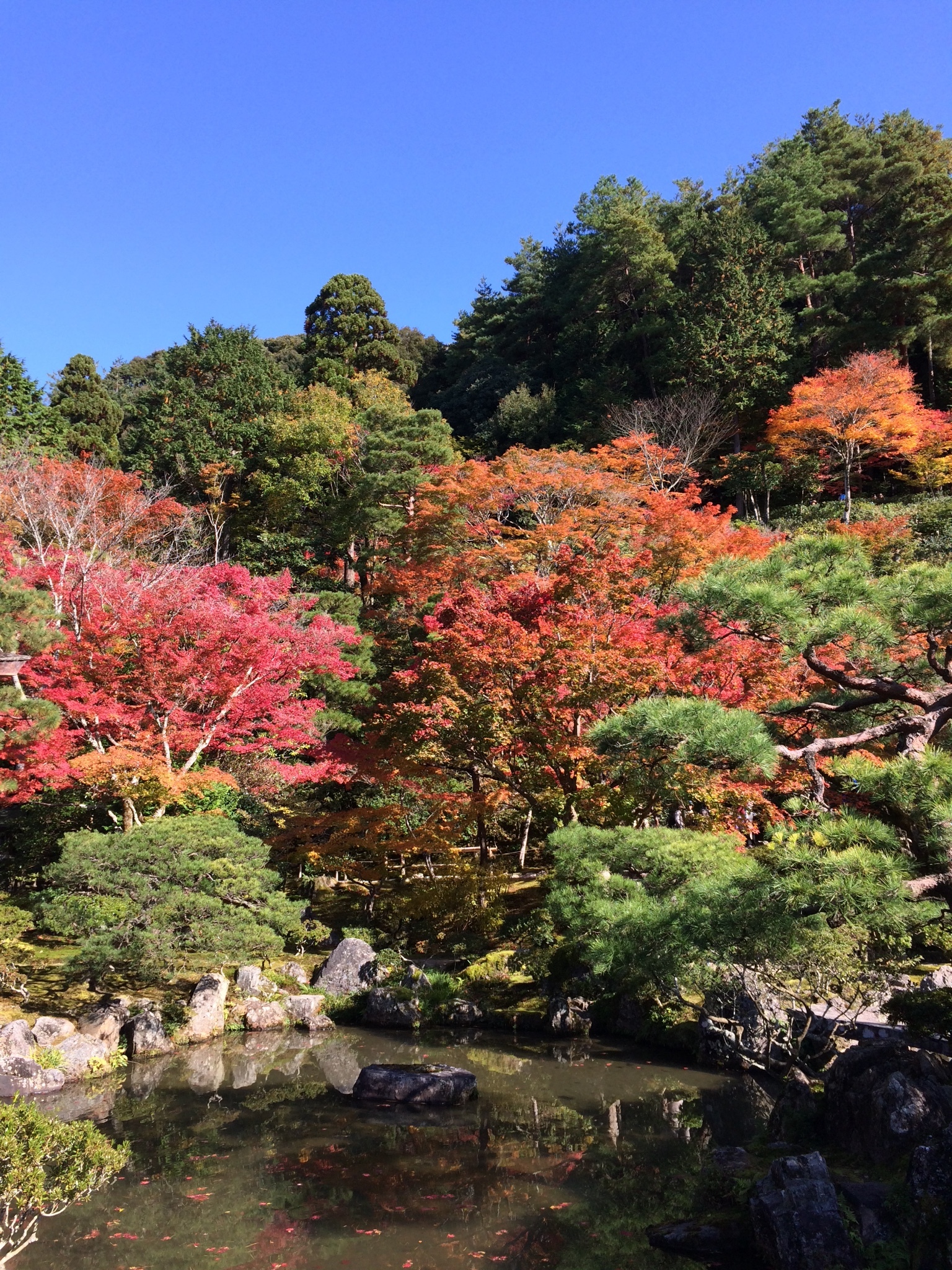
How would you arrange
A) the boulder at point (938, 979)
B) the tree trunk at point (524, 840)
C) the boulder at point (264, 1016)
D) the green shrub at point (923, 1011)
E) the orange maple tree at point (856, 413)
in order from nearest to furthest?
1. the green shrub at point (923, 1011)
2. the boulder at point (938, 979)
3. the boulder at point (264, 1016)
4. the tree trunk at point (524, 840)
5. the orange maple tree at point (856, 413)

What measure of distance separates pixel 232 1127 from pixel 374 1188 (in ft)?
6.62

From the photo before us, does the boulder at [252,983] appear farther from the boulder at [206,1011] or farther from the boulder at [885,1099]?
the boulder at [885,1099]

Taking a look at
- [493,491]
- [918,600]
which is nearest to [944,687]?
[918,600]

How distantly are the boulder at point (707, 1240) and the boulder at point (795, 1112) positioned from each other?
1.39m

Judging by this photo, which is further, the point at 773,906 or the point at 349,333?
the point at 349,333

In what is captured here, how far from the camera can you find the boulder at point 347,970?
11086 mm

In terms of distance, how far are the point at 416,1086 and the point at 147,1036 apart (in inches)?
139

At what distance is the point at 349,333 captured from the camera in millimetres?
30625

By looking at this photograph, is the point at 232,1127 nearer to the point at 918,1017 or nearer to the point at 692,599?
the point at 918,1017

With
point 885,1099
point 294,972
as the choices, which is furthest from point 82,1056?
point 885,1099

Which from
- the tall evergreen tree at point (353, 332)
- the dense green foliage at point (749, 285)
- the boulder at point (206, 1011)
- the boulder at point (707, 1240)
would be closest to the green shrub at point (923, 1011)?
the boulder at point (707, 1240)

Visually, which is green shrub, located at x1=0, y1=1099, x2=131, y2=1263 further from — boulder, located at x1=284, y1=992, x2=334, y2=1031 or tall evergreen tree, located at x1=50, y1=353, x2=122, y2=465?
tall evergreen tree, located at x1=50, y1=353, x2=122, y2=465

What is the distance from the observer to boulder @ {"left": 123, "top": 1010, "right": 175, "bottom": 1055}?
9.27 m

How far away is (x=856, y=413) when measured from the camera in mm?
20406
